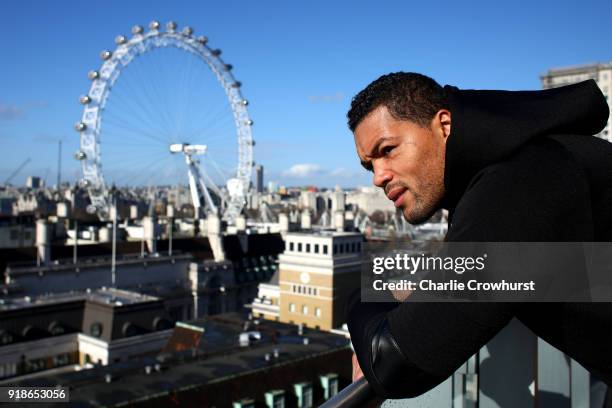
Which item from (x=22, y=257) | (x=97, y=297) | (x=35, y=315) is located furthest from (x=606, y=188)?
(x=22, y=257)

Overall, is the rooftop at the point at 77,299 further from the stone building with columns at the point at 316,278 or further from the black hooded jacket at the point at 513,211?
the black hooded jacket at the point at 513,211

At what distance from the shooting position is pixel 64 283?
1286 inches

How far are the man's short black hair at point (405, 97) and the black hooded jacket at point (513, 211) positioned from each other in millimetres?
83

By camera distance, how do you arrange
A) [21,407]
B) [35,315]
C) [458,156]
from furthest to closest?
[35,315]
[21,407]
[458,156]

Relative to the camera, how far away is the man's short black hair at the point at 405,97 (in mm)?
1686

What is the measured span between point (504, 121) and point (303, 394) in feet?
56.6

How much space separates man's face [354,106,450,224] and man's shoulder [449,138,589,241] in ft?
0.78

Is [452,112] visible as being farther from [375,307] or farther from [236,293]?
[236,293]

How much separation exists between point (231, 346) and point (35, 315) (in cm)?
900

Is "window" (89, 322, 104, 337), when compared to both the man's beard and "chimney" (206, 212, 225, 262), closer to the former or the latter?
"chimney" (206, 212, 225, 262)

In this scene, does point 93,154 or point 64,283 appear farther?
point 93,154

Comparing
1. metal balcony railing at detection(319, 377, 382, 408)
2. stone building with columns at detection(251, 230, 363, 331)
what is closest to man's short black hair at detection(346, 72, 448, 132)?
metal balcony railing at detection(319, 377, 382, 408)

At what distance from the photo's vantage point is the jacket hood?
1483 millimetres

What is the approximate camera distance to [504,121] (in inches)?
59.1
